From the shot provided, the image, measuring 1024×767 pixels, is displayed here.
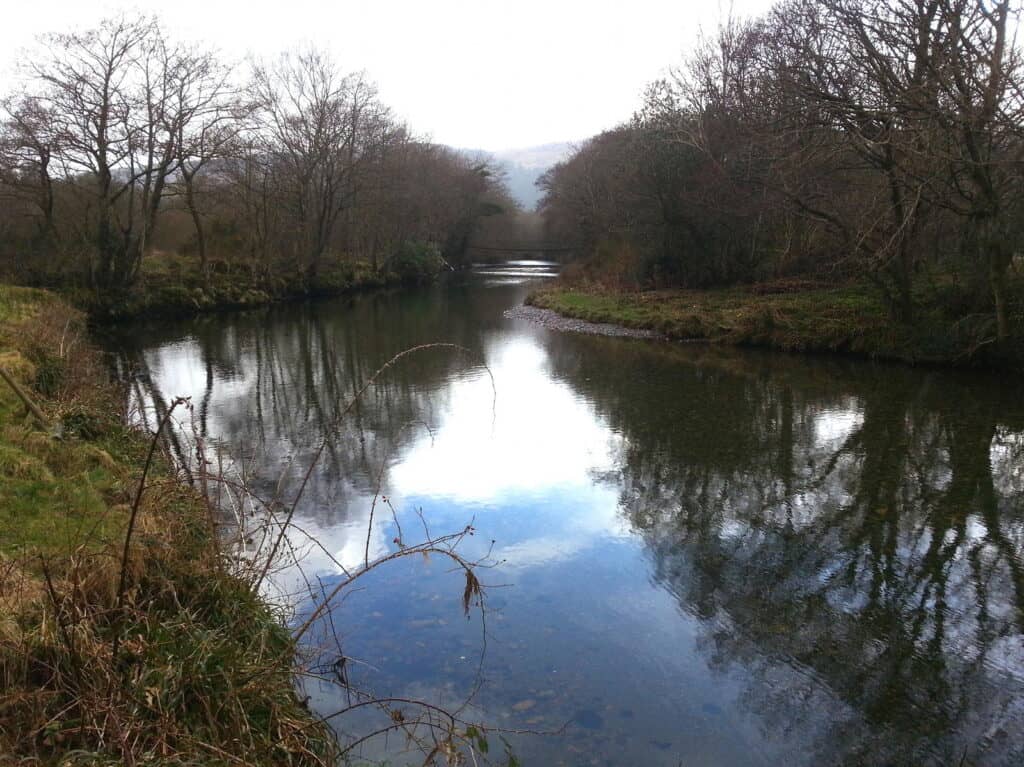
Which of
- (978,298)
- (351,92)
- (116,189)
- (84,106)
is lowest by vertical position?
(978,298)

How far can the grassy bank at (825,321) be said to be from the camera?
1496cm

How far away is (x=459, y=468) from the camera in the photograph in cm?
977

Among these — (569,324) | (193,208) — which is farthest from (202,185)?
(569,324)

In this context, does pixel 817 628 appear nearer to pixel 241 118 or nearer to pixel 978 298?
pixel 978 298

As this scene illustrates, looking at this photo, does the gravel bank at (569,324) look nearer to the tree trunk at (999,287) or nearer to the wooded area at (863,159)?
the wooded area at (863,159)

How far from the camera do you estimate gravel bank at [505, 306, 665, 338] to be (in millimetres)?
22375

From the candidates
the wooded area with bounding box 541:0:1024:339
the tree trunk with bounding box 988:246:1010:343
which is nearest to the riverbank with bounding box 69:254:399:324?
the wooded area with bounding box 541:0:1024:339

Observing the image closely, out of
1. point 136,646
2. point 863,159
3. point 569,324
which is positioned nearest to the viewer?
point 136,646

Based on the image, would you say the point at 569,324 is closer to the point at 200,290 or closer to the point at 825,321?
the point at 825,321

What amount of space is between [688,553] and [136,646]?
4976 millimetres

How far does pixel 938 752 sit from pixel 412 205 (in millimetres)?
44940

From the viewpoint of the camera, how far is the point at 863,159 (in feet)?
52.0

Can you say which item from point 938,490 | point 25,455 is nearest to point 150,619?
point 25,455

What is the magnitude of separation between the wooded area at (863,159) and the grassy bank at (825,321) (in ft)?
1.15
